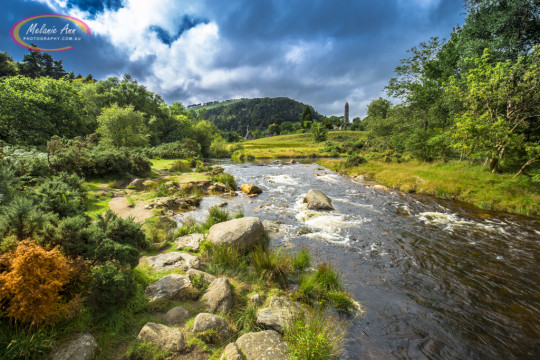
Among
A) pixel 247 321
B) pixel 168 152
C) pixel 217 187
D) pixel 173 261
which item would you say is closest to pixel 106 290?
pixel 173 261

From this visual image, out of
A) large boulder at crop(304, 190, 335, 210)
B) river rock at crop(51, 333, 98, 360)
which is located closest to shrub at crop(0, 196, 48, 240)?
river rock at crop(51, 333, 98, 360)

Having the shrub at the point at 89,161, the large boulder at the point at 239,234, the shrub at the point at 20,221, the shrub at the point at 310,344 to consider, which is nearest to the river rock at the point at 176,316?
the shrub at the point at 310,344

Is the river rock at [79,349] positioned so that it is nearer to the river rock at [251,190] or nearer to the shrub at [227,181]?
the river rock at [251,190]

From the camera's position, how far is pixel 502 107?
17000 millimetres

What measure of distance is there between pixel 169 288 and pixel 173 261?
5.74 ft

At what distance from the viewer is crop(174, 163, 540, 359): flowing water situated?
5141 millimetres

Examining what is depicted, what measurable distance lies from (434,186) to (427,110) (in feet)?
56.0

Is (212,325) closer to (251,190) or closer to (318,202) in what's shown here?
(318,202)

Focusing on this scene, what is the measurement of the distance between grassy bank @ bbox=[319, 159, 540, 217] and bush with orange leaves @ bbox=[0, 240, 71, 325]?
21355 mm

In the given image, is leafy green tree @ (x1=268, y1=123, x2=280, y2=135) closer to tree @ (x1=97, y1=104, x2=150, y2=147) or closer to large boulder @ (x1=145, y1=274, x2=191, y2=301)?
tree @ (x1=97, y1=104, x2=150, y2=147)

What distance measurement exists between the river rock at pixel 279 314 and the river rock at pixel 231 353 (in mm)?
1087

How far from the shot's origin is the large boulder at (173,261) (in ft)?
22.0

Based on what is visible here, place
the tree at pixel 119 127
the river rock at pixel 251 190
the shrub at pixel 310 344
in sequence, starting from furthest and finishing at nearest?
the tree at pixel 119 127, the river rock at pixel 251 190, the shrub at pixel 310 344

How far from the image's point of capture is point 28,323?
11.1 ft
